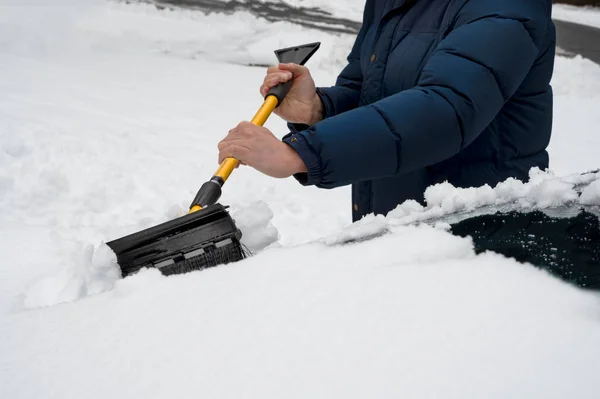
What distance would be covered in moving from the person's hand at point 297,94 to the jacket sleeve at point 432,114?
719 millimetres

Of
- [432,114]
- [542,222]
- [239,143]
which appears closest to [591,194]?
[542,222]

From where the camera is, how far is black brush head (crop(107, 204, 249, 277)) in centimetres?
139

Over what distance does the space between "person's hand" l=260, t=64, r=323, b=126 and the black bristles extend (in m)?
0.75

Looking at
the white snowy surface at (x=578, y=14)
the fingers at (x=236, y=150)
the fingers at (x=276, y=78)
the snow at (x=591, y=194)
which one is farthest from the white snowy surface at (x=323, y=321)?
the white snowy surface at (x=578, y=14)

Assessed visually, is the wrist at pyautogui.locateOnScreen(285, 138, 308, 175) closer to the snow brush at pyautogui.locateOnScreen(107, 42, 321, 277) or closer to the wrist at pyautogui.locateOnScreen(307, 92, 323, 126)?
the snow brush at pyautogui.locateOnScreen(107, 42, 321, 277)

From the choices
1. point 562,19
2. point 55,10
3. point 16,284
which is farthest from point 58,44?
point 562,19

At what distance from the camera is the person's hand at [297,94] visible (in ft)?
6.24

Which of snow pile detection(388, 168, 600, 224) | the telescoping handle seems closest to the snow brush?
the telescoping handle

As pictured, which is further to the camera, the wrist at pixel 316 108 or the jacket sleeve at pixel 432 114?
the wrist at pixel 316 108

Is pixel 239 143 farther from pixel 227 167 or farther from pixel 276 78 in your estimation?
pixel 276 78

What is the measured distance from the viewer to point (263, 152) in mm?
1255

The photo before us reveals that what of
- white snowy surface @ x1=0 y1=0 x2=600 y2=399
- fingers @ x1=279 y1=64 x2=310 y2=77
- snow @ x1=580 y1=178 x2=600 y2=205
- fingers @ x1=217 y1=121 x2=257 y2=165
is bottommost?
white snowy surface @ x1=0 y1=0 x2=600 y2=399

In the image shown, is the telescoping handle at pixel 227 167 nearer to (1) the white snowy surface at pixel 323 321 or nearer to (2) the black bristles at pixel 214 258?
(1) the white snowy surface at pixel 323 321

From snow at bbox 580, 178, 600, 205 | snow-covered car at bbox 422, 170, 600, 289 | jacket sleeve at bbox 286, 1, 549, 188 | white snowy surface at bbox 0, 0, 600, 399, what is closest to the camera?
white snowy surface at bbox 0, 0, 600, 399
